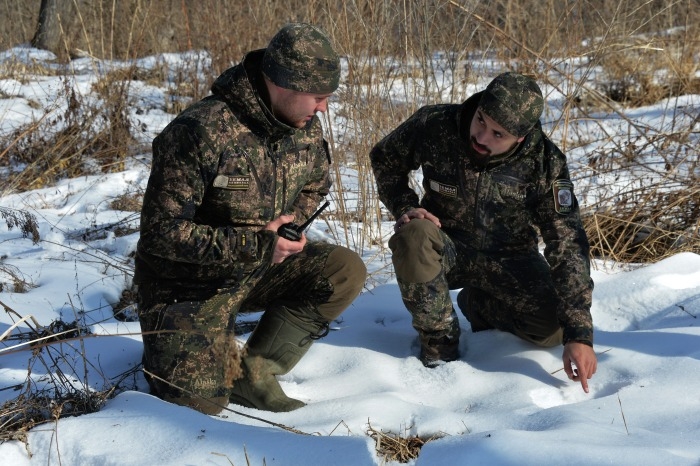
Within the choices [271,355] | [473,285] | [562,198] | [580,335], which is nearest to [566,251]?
[562,198]

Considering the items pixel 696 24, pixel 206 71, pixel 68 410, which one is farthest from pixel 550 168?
pixel 696 24

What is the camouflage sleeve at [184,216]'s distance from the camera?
2.52 m

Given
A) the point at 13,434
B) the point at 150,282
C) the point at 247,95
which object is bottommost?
the point at 13,434

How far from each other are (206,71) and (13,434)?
4383mm

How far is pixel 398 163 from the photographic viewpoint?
326 cm

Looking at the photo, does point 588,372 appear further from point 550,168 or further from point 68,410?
point 68,410

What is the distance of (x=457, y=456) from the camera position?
200 cm

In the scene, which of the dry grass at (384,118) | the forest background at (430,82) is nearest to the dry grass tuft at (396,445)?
the dry grass at (384,118)

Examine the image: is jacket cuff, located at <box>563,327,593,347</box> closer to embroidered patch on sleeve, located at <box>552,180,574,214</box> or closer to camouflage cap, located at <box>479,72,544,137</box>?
embroidered patch on sleeve, located at <box>552,180,574,214</box>

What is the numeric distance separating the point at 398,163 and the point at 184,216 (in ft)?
3.36

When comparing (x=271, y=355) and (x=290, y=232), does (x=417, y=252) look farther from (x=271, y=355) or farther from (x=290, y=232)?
(x=271, y=355)

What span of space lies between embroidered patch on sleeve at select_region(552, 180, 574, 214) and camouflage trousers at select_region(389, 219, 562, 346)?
0.31 meters

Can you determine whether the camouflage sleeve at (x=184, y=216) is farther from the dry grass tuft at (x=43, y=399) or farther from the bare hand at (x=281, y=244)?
the dry grass tuft at (x=43, y=399)

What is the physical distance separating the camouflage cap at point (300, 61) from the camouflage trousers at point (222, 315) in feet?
2.16
